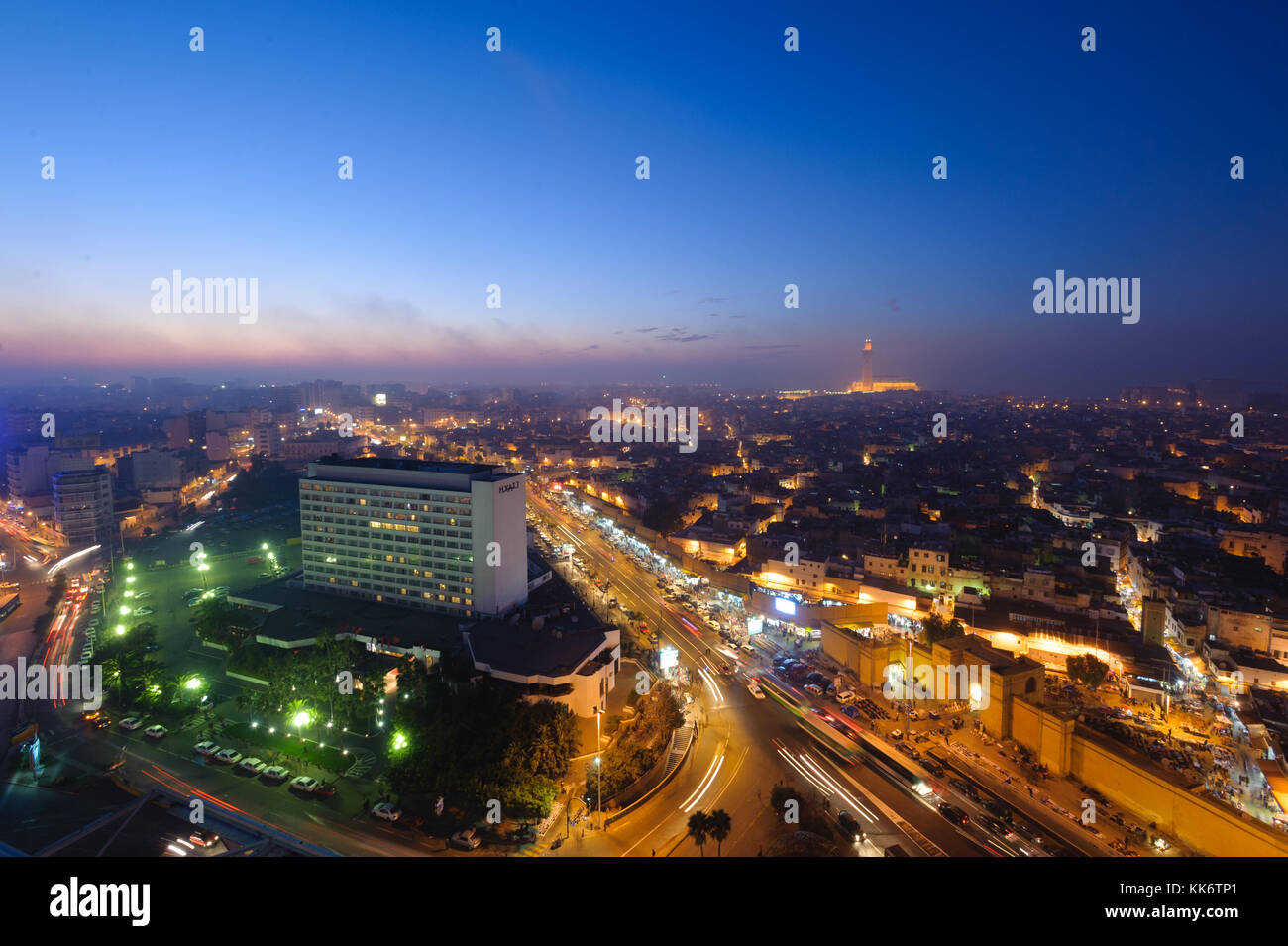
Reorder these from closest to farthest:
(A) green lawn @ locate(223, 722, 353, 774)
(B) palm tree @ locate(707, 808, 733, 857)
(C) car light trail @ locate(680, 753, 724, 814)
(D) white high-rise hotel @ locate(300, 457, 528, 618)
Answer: (B) palm tree @ locate(707, 808, 733, 857) < (C) car light trail @ locate(680, 753, 724, 814) < (A) green lawn @ locate(223, 722, 353, 774) < (D) white high-rise hotel @ locate(300, 457, 528, 618)

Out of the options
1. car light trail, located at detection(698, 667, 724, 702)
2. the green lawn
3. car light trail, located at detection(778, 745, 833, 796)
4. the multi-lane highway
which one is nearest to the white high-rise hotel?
the green lawn

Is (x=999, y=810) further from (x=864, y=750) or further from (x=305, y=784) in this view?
(x=305, y=784)

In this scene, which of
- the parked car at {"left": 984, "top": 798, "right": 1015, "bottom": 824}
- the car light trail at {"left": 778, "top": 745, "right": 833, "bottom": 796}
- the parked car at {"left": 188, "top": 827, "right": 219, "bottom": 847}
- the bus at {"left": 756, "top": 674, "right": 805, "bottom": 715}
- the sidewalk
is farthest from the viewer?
the bus at {"left": 756, "top": 674, "right": 805, "bottom": 715}

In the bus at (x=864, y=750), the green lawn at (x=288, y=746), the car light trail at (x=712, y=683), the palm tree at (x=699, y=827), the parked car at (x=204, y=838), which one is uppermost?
the parked car at (x=204, y=838)

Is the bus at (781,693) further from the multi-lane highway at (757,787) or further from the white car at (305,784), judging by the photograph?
the white car at (305,784)

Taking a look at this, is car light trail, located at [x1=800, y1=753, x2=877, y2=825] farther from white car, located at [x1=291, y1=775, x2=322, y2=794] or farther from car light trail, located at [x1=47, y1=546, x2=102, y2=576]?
car light trail, located at [x1=47, y1=546, x2=102, y2=576]

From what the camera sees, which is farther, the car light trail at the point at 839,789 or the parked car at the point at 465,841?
the car light trail at the point at 839,789

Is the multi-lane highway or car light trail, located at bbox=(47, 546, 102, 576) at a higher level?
car light trail, located at bbox=(47, 546, 102, 576)

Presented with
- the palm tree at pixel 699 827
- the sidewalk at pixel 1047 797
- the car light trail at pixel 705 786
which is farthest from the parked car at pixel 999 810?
the palm tree at pixel 699 827
